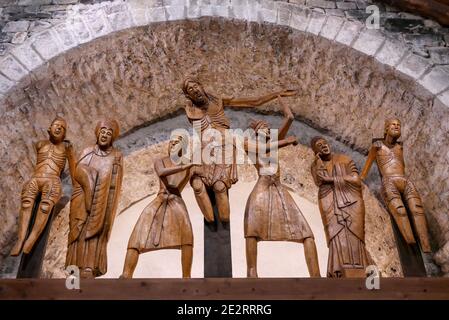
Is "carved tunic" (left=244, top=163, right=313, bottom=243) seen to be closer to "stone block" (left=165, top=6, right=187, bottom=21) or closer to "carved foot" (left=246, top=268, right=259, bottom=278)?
"carved foot" (left=246, top=268, right=259, bottom=278)

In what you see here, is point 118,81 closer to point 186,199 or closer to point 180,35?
point 180,35

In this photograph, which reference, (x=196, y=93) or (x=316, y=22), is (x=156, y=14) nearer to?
(x=196, y=93)

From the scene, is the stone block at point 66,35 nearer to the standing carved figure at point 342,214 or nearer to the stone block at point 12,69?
the stone block at point 12,69

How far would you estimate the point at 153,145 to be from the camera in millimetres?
6098

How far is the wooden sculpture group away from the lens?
409 cm

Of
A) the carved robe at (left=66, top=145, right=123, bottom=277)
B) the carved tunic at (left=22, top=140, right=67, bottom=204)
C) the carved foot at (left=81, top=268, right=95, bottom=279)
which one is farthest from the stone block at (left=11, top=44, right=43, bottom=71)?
the carved foot at (left=81, top=268, right=95, bottom=279)

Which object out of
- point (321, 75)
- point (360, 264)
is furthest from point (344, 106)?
point (360, 264)

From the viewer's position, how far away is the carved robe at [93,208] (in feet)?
13.5

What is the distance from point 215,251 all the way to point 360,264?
961mm

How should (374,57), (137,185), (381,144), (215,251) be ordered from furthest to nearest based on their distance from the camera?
(137,185)
(374,57)
(381,144)
(215,251)

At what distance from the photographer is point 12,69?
4.98 metres

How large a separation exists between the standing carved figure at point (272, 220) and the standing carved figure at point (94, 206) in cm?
96

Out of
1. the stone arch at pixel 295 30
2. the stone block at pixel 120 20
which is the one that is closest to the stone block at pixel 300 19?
the stone arch at pixel 295 30

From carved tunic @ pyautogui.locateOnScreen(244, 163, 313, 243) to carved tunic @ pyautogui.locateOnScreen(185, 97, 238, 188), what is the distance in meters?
0.23
